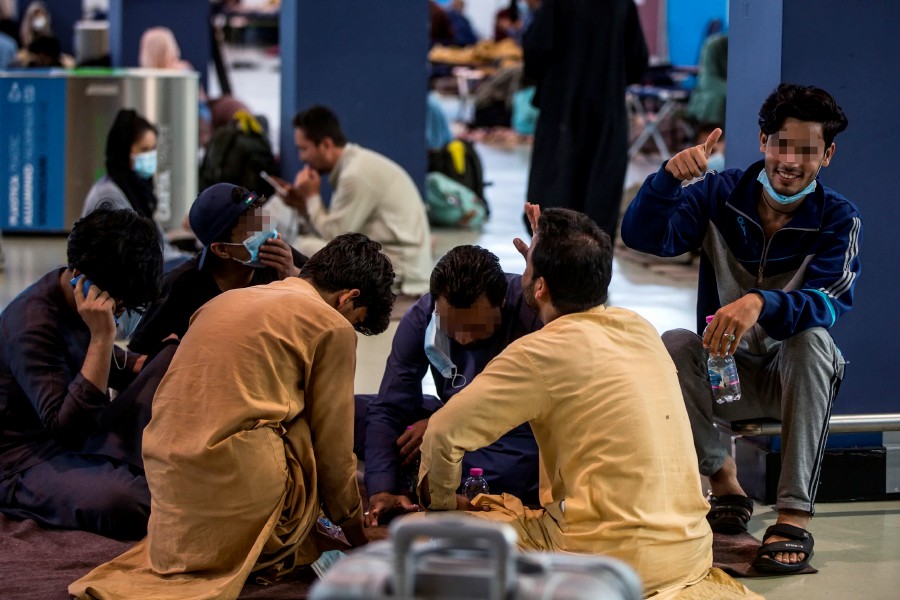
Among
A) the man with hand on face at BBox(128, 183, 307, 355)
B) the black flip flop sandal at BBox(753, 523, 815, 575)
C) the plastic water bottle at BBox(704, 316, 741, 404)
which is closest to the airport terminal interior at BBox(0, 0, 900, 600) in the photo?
the black flip flop sandal at BBox(753, 523, 815, 575)

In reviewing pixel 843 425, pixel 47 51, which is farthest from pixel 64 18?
pixel 843 425

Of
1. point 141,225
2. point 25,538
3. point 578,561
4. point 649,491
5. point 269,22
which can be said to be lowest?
point 25,538

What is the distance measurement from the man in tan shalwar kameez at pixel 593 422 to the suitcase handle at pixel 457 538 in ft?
3.98

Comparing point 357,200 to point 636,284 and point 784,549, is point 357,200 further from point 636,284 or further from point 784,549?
point 784,549

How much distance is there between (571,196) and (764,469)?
3.10 m

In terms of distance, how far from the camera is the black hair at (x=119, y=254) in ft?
12.1

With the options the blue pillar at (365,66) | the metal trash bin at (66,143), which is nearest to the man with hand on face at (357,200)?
the blue pillar at (365,66)

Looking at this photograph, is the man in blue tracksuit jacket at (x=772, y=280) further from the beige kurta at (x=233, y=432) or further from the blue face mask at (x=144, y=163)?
the blue face mask at (x=144, y=163)

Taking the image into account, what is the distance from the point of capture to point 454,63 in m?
18.0

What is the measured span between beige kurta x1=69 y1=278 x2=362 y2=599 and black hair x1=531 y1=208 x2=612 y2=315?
50cm

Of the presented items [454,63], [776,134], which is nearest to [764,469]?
[776,134]

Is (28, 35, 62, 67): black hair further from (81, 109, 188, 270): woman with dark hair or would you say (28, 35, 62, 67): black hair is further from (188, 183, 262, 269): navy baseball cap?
(188, 183, 262, 269): navy baseball cap

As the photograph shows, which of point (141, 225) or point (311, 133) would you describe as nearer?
point (141, 225)

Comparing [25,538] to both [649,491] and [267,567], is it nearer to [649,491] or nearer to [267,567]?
[267,567]
